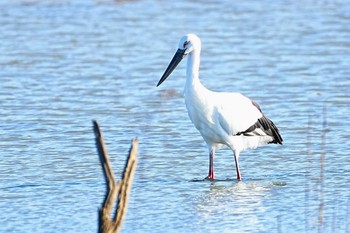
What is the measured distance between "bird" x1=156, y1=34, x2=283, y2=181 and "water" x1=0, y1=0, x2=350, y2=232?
263mm

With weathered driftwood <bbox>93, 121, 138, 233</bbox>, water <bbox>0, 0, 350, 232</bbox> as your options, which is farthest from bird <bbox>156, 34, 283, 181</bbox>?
weathered driftwood <bbox>93, 121, 138, 233</bbox>

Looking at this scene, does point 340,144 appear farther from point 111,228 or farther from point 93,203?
point 111,228

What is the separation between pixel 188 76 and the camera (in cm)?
862

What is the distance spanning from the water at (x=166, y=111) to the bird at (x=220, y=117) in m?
0.26

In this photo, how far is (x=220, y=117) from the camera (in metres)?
8.58

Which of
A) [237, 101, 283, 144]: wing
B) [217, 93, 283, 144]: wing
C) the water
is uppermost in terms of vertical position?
[217, 93, 283, 144]: wing

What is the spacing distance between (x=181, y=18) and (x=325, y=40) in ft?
11.0

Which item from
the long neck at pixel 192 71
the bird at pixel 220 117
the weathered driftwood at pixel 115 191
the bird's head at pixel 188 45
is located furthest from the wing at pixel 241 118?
the weathered driftwood at pixel 115 191

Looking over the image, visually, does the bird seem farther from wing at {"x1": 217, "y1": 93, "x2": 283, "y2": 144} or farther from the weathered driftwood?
the weathered driftwood

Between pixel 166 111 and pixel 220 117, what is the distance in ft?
9.02

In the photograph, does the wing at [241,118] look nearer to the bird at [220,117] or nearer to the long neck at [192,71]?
the bird at [220,117]

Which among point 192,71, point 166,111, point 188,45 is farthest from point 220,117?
point 166,111

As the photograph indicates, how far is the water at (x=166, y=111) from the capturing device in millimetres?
7508

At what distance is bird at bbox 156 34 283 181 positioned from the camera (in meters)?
8.51
